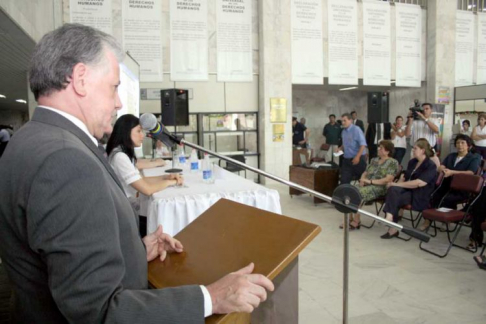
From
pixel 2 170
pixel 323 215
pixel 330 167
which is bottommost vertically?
pixel 323 215

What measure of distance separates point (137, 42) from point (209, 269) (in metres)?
8.07

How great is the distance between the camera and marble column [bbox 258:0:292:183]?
29.1 feet

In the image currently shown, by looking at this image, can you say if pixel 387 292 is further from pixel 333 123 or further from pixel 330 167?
pixel 333 123

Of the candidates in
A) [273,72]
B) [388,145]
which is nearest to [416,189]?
[388,145]

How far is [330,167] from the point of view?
6.72 m

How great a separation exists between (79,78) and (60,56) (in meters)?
0.07

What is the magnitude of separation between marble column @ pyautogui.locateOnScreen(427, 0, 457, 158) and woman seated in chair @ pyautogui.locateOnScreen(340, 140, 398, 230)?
654 centimetres

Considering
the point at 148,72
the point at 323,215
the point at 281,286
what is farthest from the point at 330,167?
the point at 281,286

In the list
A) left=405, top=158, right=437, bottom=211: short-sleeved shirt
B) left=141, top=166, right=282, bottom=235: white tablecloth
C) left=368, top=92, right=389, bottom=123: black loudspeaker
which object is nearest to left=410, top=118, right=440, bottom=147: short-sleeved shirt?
left=368, top=92, right=389, bottom=123: black loudspeaker

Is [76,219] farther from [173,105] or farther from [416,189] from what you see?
[173,105]

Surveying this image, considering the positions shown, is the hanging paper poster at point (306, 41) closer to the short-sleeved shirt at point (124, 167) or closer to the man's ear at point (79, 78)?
the short-sleeved shirt at point (124, 167)

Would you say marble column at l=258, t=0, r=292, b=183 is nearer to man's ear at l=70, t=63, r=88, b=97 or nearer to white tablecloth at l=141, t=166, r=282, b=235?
→ white tablecloth at l=141, t=166, r=282, b=235

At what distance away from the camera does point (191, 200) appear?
293 centimetres

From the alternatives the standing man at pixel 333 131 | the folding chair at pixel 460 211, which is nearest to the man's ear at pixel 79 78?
the folding chair at pixel 460 211
